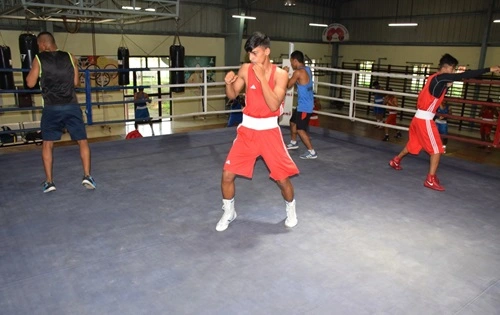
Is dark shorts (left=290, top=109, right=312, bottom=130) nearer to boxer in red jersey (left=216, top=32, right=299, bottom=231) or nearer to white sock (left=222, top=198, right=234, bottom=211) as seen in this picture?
boxer in red jersey (left=216, top=32, right=299, bottom=231)

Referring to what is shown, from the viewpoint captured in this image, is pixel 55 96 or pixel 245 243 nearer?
pixel 245 243

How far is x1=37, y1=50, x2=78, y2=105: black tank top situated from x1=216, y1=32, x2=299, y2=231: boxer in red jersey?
1640mm

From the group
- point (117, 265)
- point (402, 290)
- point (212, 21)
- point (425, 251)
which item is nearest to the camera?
point (402, 290)

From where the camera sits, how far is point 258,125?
291cm

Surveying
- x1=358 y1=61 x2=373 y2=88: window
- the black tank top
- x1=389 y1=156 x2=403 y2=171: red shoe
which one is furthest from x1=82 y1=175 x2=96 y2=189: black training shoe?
x1=358 y1=61 x2=373 y2=88: window

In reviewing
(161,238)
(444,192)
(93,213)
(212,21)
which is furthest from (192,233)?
(212,21)

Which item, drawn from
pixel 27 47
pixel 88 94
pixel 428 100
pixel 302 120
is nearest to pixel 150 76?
pixel 27 47

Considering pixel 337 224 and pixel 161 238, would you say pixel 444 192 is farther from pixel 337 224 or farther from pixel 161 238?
pixel 161 238

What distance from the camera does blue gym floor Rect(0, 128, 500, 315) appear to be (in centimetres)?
226

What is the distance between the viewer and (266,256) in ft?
8.94

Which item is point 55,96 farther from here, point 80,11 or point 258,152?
point 80,11

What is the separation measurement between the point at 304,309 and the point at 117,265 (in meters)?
1.19

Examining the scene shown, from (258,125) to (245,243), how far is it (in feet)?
2.76

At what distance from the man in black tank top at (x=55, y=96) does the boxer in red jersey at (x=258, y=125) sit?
161 cm
